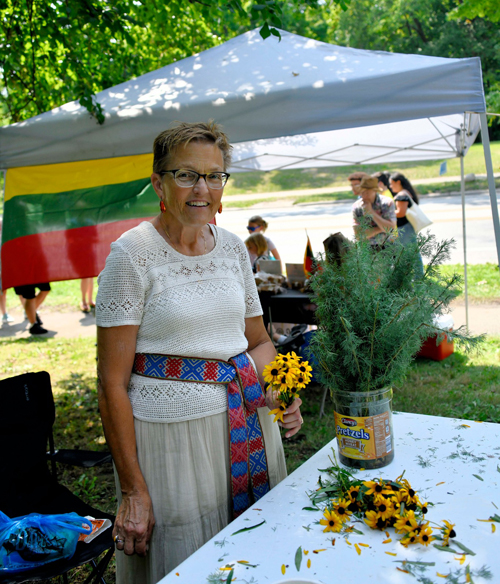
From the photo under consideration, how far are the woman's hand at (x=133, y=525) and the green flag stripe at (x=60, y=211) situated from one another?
2794 millimetres

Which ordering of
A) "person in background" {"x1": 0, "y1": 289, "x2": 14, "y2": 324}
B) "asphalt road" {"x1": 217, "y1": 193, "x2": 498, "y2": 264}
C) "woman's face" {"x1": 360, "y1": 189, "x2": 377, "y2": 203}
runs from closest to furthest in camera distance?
1. "woman's face" {"x1": 360, "y1": 189, "x2": 377, "y2": 203}
2. "person in background" {"x1": 0, "y1": 289, "x2": 14, "y2": 324}
3. "asphalt road" {"x1": 217, "y1": 193, "x2": 498, "y2": 264}

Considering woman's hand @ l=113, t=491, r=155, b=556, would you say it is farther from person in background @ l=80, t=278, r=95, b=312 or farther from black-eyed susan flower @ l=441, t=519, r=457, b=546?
person in background @ l=80, t=278, r=95, b=312

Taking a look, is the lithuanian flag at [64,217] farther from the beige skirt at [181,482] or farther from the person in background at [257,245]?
the beige skirt at [181,482]

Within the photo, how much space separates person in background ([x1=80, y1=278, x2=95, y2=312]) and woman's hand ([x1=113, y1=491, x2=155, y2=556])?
7.48m

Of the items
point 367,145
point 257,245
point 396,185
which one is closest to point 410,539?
point 257,245

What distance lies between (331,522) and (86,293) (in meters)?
8.24

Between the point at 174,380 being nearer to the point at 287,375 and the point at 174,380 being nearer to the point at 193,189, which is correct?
the point at 287,375

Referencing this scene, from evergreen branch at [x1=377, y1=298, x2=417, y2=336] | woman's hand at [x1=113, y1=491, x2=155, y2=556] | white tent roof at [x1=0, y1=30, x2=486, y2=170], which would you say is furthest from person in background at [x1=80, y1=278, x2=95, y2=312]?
evergreen branch at [x1=377, y1=298, x2=417, y2=336]

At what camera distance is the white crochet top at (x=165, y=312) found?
1.46 metres

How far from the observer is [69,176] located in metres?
4.00

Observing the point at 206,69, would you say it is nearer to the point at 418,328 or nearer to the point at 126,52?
the point at 418,328

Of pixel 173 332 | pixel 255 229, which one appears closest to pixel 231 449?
pixel 173 332

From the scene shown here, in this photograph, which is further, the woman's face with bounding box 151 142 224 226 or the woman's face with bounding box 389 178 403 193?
the woman's face with bounding box 389 178 403 193

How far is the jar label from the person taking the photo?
1442mm
